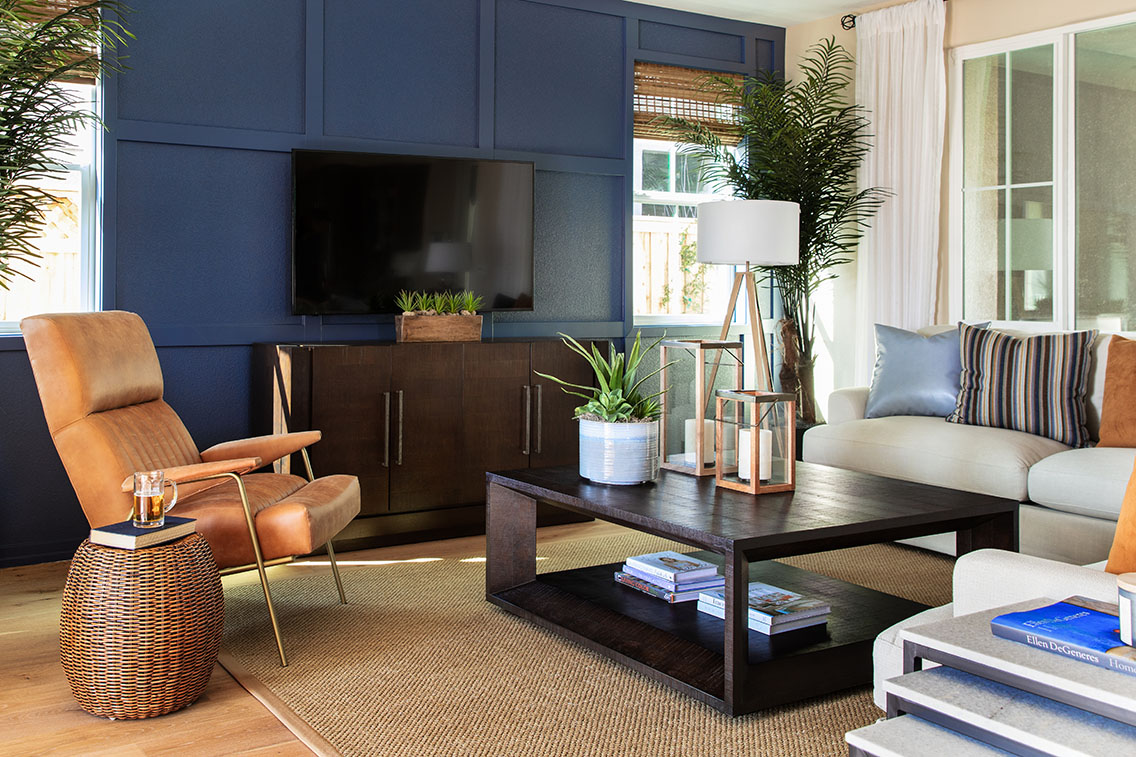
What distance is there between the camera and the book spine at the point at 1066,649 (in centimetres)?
123

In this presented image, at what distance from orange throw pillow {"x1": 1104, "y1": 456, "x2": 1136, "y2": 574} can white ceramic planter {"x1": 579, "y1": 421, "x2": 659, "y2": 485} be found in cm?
147

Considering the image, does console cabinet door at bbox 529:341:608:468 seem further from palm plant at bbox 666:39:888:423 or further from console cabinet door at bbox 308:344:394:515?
palm plant at bbox 666:39:888:423

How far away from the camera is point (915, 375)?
176 inches

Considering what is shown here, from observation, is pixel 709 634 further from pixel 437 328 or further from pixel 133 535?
pixel 437 328

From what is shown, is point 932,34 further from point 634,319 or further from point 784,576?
point 784,576

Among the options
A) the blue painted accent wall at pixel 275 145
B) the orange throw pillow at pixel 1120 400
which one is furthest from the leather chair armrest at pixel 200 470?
the orange throw pillow at pixel 1120 400

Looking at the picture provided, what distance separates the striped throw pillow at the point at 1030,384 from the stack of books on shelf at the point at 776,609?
63.0 inches

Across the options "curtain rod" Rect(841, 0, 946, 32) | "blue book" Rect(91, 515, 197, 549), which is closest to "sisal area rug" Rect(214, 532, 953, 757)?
"blue book" Rect(91, 515, 197, 549)

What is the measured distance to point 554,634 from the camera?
3.08 metres

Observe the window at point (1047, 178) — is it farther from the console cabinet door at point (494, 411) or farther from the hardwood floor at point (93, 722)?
the hardwood floor at point (93, 722)

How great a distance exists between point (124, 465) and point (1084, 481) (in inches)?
118

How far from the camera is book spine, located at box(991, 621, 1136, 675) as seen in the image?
1233 millimetres

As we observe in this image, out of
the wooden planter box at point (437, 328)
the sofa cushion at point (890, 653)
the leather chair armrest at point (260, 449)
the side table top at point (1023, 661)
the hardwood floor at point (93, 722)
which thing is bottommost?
the hardwood floor at point (93, 722)

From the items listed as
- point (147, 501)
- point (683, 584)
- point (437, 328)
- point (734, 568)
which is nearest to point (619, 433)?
point (683, 584)
